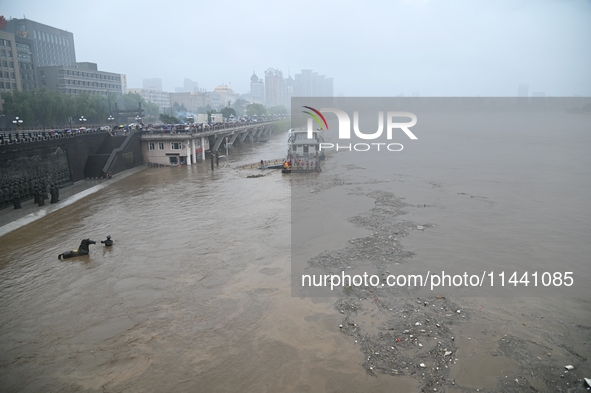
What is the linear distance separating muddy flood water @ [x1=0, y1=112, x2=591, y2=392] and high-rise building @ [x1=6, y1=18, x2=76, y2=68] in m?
96.0

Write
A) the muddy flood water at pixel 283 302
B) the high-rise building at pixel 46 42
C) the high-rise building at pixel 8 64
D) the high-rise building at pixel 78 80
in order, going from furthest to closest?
the high-rise building at pixel 46 42 < the high-rise building at pixel 78 80 < the high-rise building at pixel 8 64 < the muddy flood water at pixel 283 302

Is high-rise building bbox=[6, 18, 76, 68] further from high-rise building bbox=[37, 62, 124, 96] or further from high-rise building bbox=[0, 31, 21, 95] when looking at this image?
high-rise building bbox=[0, 31, 21, 95]

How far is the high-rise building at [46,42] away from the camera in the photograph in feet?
319

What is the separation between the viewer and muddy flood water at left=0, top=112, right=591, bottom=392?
8.94 meters

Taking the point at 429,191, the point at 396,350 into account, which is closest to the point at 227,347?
the point at 396,350

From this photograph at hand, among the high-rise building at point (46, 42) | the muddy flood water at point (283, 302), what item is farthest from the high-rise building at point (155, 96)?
the muddy flood water at point (283, 302)

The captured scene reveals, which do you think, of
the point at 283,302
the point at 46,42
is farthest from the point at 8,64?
the point at 283,302

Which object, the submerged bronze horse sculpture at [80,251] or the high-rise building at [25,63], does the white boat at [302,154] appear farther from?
the high-rise building at [25,63]

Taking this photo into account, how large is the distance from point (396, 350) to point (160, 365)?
5594 millimetres

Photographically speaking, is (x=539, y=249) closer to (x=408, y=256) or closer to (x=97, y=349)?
(x=408, y=256)

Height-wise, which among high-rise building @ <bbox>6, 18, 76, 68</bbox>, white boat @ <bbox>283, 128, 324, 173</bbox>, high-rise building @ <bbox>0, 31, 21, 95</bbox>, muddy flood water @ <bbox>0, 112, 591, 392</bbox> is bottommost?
muddy flood water @ <bbox>0, 112, 591, 392</bbox>

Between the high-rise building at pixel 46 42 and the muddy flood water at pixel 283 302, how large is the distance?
9604 cm

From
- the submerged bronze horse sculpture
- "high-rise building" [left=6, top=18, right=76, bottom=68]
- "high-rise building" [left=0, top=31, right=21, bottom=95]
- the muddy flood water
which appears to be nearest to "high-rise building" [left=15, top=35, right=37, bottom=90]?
"high-rise building" [left=0, top=31, right=21, bottom=95]

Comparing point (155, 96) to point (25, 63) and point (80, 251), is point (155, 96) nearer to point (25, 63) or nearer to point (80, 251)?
point (25, 63)
